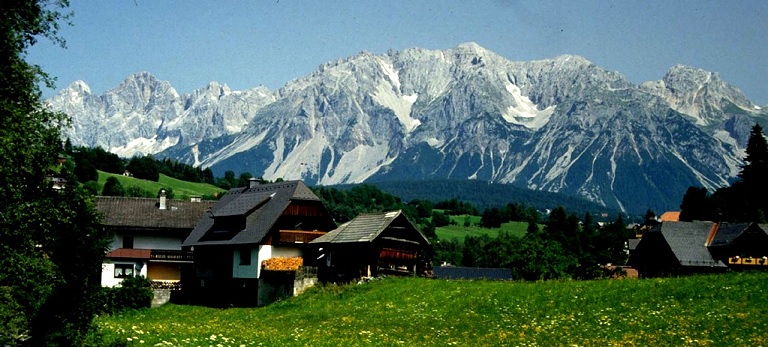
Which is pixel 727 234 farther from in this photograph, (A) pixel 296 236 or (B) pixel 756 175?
(B) pixel 756 175

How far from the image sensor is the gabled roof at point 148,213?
82938 mm

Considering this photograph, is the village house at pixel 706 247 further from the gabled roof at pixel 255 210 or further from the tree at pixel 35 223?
the tree at pixel 35 223

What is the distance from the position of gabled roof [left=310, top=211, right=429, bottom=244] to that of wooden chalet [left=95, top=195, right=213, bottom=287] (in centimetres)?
1848

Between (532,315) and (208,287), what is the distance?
131ft

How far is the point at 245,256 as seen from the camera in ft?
232

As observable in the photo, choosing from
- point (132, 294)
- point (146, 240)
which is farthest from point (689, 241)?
point (132, 294)

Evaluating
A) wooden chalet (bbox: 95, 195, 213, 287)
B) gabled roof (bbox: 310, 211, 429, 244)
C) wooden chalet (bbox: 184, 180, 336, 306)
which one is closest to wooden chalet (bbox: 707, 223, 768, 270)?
gabled roof (bbox: 310, 211, 429, 244)

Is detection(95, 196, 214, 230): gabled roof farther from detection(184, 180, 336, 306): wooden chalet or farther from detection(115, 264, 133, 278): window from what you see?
detection(184, 180, 336, 306): wooden chalet

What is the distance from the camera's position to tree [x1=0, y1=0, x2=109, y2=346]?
28484 mm

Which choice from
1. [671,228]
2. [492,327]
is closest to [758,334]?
[492,327]

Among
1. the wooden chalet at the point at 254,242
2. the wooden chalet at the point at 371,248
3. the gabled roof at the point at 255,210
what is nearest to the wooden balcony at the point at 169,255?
the gabled roof at the point at 255,210

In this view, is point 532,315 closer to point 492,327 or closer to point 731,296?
point 492,327

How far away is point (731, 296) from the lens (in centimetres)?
3700

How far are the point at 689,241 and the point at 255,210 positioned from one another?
55.7m
